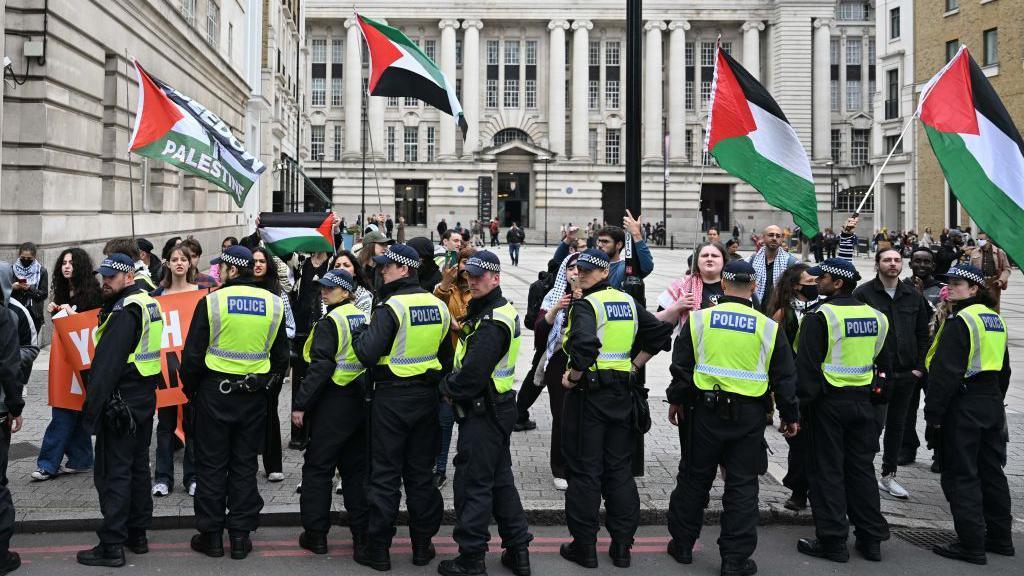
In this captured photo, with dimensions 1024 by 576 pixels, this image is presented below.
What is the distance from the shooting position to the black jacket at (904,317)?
757 cm

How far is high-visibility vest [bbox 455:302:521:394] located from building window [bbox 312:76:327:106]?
68.9 meters

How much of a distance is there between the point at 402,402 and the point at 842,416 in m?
3.06

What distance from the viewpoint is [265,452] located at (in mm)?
7098

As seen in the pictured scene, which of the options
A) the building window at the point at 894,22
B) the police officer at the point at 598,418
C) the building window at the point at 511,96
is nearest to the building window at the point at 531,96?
the building window at the point at 511,96

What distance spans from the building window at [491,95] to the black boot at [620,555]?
220 feet

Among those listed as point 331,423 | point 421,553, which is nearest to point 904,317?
point 421,553

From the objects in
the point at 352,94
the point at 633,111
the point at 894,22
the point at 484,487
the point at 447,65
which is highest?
the point at 447,65

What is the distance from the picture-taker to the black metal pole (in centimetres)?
788

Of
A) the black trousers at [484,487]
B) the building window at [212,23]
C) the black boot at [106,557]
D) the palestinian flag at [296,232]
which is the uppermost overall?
the building window at [212,23]

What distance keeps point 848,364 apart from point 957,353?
0.78 meters

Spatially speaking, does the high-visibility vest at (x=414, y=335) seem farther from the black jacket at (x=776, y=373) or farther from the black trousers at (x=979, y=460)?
the black trousers at (x=979, y=460)

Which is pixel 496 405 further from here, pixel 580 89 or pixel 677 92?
pixel 677 92

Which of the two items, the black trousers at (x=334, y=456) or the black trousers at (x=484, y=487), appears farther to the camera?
the black trousers at (x=334, y=456)

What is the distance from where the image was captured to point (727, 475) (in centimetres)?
604
